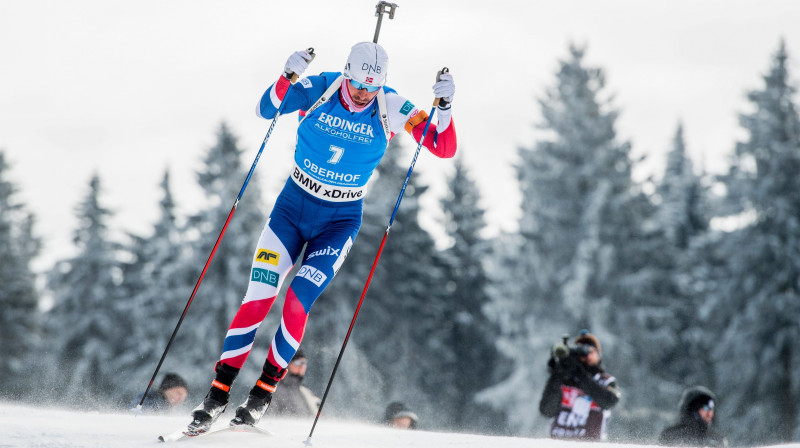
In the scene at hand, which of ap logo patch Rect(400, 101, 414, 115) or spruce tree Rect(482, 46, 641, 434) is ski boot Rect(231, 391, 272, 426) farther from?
spruce tree Rect(482, 46, 641, 434)

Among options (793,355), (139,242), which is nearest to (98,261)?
(139,242)

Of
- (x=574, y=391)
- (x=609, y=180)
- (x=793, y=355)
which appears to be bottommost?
(x=574, y=391)

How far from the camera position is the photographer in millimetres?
7773

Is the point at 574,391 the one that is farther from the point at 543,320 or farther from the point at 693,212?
the point at 693,212

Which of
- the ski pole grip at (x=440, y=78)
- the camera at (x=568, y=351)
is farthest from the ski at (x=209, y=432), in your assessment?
the camera at (x=568, y=351)

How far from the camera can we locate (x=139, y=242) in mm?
38375

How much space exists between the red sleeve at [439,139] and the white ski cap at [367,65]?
1.76 feet

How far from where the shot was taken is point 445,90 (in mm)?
5910

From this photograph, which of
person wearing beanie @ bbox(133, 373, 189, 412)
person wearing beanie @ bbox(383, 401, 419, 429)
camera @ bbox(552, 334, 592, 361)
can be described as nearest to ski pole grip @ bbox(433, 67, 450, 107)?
camera @ bbox(552, 334, 592, 361)

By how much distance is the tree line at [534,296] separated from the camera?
78.1ft

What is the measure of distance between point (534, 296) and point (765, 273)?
284 inches

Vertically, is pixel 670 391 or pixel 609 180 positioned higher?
pixel 609 180

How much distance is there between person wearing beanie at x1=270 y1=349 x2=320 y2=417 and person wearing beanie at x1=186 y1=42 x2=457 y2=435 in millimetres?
3043

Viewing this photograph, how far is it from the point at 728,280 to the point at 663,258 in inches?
124
